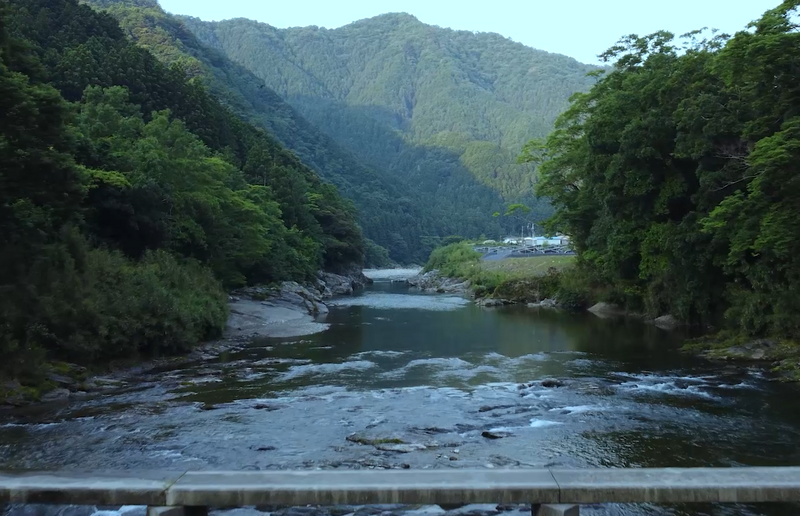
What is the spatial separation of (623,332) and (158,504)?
3093cm

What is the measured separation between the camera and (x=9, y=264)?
1919 cm

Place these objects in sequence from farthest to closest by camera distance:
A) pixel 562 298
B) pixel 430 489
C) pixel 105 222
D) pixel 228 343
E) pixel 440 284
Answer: pixel 440 284
pixel 562 298
pixel 105 222
pixel 228 343
pixel 430 489

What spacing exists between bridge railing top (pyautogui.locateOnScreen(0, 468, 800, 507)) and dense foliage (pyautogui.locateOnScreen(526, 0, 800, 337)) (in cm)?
1763

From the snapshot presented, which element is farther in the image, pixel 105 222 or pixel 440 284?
pixel 440 284

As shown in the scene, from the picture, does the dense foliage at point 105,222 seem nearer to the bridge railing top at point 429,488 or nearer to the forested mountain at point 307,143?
the bridge railing top at point 429,488

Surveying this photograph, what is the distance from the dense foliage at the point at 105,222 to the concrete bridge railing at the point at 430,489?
1462 centimetres

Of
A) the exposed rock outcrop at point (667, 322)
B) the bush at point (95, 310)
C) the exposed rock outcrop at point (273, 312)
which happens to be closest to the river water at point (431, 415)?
the bush at point (95, 310)

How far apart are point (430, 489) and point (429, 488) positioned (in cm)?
1

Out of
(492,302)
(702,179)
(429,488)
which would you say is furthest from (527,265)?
(429,488)

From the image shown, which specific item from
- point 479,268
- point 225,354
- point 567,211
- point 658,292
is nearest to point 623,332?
point 658,292

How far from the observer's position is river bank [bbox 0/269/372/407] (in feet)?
59.1

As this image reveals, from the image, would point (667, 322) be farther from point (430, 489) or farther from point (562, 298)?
point (430, 489)

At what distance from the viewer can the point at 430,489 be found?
5.52 m

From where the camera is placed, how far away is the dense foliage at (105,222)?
18750 millimetres
